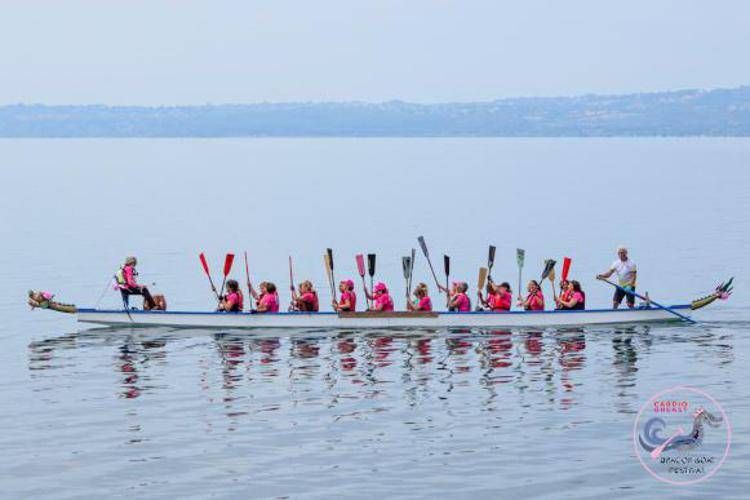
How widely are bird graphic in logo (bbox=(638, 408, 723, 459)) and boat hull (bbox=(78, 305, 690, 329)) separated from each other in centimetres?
1466

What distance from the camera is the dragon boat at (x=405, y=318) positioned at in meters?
51.0

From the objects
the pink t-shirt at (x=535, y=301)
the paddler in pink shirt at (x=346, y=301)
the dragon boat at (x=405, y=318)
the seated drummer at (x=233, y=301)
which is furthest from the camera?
the seated drummer at (x=233, y=301)

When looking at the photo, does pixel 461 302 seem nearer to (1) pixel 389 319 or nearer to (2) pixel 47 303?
(1) pixel 389 319

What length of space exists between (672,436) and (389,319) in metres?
18.4

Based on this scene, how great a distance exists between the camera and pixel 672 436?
3475 cm

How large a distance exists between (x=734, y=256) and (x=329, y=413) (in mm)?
55445

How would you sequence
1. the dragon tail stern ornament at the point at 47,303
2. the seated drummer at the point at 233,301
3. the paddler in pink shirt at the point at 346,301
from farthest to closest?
the dragon tail stern ornament at the point at 47,303
the seated drummer at the point at 233,301
the paddler in pink shirt at the point at 346,301

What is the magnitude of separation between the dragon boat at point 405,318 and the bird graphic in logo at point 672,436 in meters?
14.7

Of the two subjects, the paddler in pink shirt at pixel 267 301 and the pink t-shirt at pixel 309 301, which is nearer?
the pink t-shirt at pixel 309 301

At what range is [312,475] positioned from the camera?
32.0 m

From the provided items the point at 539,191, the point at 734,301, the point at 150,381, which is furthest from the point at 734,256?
the point at 539,191

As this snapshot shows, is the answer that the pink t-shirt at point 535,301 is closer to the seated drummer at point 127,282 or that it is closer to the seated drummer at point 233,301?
the seated drummer at point 233,301

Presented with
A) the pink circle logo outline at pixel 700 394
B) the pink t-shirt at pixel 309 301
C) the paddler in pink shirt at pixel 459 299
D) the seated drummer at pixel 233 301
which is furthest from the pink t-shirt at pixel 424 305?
the pink circle logo outline at pixel 700 394

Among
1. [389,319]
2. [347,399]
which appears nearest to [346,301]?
[389,319]
